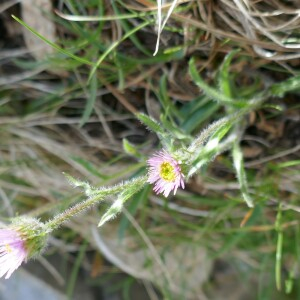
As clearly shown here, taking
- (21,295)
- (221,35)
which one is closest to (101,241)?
(21,295)

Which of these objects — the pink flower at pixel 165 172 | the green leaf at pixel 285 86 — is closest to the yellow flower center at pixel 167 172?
the pink flower at pixel 165 172

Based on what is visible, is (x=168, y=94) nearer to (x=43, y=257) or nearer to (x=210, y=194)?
(x=210, y=194)

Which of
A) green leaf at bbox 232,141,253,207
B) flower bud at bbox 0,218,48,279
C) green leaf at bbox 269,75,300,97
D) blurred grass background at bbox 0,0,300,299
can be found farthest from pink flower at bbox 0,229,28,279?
green leaf at bbox 269,75,300,97

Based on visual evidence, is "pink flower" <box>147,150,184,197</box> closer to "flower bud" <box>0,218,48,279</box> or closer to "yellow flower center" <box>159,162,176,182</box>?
"yellow flower center" <box>159,162,176,182</box>

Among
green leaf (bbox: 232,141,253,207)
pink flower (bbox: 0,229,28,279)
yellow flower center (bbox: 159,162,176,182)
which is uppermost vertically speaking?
yellow flower center (bbox: 159,162,176,182)

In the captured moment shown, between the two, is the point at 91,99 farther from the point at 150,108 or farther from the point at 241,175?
the point at 241,175

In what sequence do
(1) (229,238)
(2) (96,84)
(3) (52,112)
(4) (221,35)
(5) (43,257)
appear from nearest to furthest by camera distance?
(4) (221,35)
(2) (96,84)
(3) (52,112)
(1) (229,238)
(5) (43,257)

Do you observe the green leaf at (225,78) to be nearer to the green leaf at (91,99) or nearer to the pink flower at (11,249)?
the green leaf at (91,99)
